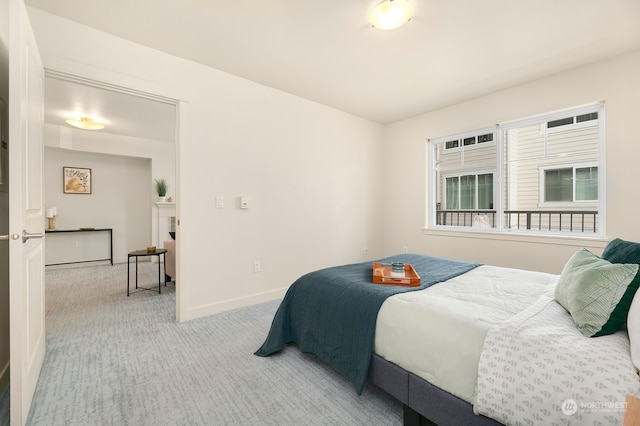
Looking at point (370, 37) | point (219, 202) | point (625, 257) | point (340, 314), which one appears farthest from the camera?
point (219, 202)

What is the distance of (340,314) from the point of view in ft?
5.66

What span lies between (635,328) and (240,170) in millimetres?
3101

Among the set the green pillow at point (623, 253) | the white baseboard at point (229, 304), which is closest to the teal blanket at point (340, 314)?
the green pillow at point (623, 253)

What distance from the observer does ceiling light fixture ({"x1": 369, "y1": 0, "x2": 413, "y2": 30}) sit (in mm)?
1948

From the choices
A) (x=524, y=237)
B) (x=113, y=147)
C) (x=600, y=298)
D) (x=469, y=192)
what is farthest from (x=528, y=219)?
(x=113, y=147)

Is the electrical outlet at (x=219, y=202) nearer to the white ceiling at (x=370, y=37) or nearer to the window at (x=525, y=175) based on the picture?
the white ceiling at (x=370, y=37)

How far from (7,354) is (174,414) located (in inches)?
51.8

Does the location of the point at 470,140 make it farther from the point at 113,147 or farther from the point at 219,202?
the point at 113,147

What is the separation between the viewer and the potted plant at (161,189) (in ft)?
19.3

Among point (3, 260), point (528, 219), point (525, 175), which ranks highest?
point (525, 175)

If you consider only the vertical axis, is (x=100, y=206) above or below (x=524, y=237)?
above

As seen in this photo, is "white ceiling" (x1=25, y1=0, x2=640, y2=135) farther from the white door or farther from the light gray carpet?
the light gray carpet

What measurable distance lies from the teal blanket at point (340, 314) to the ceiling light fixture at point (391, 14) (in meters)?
1.90

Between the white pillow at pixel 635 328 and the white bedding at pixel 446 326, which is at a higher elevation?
the white pillow at pixel 635 328
